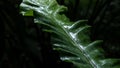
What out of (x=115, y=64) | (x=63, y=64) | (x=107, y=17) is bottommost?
(x=115, y=64)

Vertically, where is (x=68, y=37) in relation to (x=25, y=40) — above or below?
below

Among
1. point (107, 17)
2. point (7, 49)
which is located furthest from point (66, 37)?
point (107, 17)

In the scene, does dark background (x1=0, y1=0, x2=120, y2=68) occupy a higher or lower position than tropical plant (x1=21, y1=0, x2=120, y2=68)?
higher

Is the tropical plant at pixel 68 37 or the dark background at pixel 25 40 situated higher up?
the dark background at pixel 25 40

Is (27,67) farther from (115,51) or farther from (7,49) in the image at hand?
(115,51)

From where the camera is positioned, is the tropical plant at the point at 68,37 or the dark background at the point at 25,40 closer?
the tropical plant at the point at 68,37

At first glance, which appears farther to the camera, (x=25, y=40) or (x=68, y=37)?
(x=25, y=40)

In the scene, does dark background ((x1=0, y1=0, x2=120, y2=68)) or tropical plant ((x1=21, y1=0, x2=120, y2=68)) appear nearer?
tropical plant ((x1=21, y1=0, x2=120, y2=68))

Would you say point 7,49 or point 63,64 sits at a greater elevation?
point 7,49
